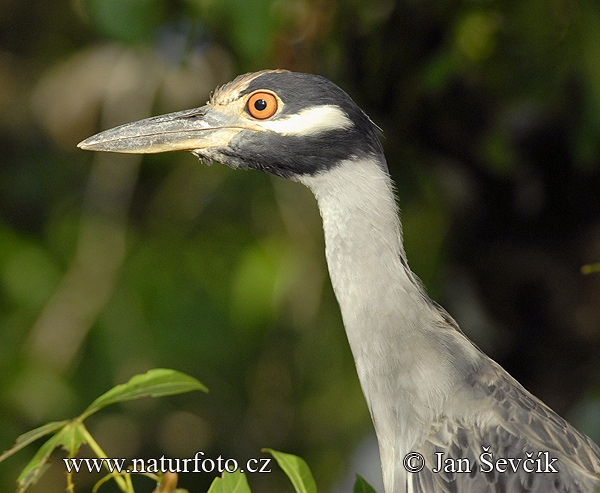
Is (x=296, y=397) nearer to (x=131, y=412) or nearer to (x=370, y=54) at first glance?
(x=131, y=412)

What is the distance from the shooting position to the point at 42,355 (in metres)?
3.79

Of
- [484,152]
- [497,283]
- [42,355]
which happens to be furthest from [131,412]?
[484,152]

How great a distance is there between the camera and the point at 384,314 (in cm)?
204

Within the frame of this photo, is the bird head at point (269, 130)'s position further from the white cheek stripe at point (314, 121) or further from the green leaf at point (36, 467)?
the green leaf at point (36, 467)

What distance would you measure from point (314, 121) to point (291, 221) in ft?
5.88

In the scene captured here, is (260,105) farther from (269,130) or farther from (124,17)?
(124,17)

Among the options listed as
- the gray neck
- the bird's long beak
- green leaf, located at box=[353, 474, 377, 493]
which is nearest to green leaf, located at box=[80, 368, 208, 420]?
green leaf, located at box=[353, 474, 377, 493]

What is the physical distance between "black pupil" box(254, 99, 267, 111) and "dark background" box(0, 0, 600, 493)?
1.05 metres

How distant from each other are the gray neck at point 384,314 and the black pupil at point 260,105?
9.3 inches

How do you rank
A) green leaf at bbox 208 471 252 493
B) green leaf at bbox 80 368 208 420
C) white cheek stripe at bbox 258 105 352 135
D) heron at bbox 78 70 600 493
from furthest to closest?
white cheek stripe at bbox 258 105 352 135 < heron at bbox 78 70 600 493 < green leaf at bbox 80 368 208 420 < green leaf at bbox 208 471 252 493

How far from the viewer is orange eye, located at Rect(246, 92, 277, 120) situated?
206 centimetres

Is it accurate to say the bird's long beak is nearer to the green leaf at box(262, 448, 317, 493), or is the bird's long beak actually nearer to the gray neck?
the gray neck

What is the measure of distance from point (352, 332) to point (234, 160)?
612mm

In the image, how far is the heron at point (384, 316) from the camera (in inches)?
75.4
